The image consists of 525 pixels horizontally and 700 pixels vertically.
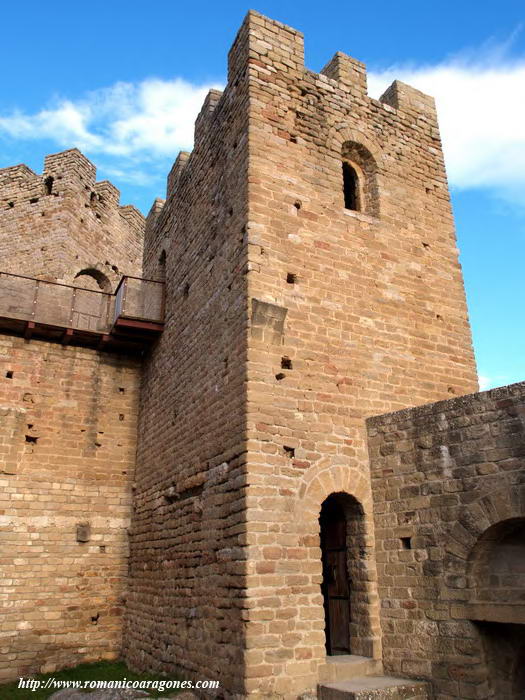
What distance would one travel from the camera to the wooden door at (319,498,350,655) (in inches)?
272

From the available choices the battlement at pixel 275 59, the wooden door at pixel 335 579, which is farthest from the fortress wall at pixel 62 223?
the wooden door at pixel 335 579

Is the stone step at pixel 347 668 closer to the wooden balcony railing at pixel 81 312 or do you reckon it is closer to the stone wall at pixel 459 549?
the stone wall at pixel 459 549

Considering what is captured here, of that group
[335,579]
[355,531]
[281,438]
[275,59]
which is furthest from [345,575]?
[275,59]

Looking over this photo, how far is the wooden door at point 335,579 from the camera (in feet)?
22.6

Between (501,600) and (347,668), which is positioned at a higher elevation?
(501,600)

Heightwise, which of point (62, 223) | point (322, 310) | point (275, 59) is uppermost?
point (62, 223)

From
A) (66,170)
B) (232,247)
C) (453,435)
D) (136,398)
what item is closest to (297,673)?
(453,435)

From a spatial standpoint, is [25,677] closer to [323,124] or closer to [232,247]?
[232,247]

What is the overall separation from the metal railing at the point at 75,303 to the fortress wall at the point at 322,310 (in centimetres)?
404

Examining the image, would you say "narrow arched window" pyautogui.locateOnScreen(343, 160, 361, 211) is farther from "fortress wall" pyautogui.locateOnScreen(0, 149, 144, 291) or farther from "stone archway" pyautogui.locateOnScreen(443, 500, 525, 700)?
"fortress wall" pyautogui.locateOnScreen(0, 149, 144, 291)

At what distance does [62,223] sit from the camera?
51.6ft

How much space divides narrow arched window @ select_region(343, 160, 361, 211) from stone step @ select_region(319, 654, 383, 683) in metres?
6.13

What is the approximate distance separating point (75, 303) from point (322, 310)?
17.9ft

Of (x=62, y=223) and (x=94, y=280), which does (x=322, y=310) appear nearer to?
(x=62, y=223)
